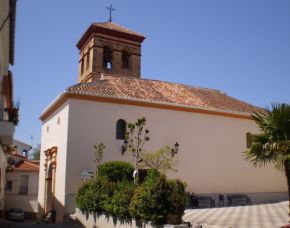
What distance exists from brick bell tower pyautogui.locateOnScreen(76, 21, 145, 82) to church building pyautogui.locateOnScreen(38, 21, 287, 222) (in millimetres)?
156

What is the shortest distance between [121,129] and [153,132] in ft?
6.44

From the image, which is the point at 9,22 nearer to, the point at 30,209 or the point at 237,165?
the point at 237,165

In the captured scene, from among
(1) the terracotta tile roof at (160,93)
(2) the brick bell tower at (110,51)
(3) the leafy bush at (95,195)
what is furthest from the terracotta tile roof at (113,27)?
(3) the leafy bush at (95,195)

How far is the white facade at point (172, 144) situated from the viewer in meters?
20.4

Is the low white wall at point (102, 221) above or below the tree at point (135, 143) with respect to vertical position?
below

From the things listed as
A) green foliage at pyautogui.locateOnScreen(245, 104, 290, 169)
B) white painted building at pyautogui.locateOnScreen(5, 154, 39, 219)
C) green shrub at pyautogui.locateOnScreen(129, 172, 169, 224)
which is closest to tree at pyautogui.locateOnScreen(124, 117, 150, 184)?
green shrub at pyautogui.locateOnScreen(129, 172, 169, 224)

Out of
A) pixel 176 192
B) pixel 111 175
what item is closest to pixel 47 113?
pixel 111 175

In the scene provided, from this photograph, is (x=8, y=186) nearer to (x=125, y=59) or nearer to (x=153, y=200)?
(x=125, y=59)

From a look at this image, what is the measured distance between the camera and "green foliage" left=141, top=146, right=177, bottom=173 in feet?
67.3

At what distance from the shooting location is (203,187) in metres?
23.6

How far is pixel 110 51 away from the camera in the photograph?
30.8m

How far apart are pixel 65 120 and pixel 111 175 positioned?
5.03 metres

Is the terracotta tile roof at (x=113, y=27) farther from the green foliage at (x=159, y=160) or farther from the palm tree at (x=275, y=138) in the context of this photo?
the palm tree at (x=275, y=138)

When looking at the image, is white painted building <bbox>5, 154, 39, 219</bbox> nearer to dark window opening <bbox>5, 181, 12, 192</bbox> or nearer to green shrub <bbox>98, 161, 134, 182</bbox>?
dark window opening <bbox>5, 181, 12, 192</bbox>
